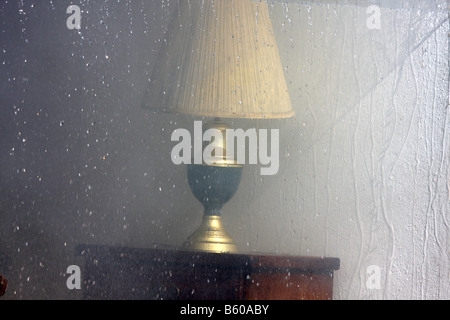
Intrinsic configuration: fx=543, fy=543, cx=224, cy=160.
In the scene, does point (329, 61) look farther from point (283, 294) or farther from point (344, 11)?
point (283, 294)

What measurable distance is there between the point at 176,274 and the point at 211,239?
6cm

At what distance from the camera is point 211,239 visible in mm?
632

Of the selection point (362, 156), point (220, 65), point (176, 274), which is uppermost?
point (220, 65)

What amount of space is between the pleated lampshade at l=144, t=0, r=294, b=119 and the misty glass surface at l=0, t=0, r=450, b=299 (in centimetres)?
2

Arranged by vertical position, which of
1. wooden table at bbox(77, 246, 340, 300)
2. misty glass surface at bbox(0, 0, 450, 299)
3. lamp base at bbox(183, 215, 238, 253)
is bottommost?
wooden table at bbox(77, 246, 340, 300)

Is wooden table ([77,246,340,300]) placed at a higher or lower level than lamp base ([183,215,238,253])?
lower

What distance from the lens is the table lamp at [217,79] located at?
25.1 inches

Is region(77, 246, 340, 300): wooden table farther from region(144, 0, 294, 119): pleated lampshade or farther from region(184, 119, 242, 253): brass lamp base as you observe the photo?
region(144, 0, 294, 119): pleated lampshade

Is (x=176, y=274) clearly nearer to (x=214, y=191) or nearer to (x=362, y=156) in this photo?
(x=214, y=191)

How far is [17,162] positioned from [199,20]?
0.27 meters

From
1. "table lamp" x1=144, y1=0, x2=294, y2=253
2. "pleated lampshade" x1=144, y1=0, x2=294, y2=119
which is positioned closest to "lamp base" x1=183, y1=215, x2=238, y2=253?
"table lamp" x1=144, y1=0, x2=294, y2=253

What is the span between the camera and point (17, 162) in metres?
0.63

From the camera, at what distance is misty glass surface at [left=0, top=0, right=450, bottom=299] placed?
628mm

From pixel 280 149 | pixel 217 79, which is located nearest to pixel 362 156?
pixel 280 149
